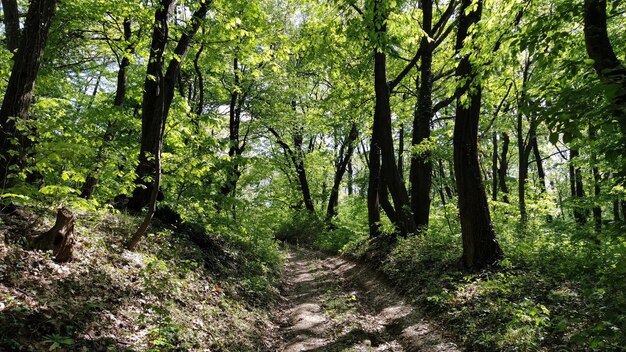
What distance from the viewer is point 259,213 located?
58.5 ft

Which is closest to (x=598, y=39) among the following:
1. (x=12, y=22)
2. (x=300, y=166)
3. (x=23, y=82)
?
(x=23, y=82)

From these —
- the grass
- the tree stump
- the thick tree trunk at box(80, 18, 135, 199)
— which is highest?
the thick tree trunk at box(80, 18, 135, 199)

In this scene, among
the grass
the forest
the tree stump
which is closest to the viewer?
the grass

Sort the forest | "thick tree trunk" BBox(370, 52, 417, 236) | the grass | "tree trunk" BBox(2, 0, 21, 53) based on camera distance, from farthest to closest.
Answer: "thick tree trunk" BBox(370, 52, 417, 236), "tree trunk" BBox(2, 0, 21, 53), the forest, the grass

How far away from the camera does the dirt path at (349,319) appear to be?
679cm

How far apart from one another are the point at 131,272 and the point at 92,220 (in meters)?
1.72

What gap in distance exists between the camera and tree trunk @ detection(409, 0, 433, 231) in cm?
1370

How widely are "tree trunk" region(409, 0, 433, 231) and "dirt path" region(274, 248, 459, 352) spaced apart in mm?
3234

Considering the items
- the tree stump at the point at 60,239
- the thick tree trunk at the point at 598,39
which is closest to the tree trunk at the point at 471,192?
Answer: the thick tree trunk at the point at 598,39

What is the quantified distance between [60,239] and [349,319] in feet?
18.3

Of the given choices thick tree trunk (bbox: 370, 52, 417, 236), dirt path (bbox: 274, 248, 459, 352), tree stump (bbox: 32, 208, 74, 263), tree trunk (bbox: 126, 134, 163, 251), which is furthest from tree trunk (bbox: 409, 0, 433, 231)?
tree stump (bbox: 32, 208, 74, 263)

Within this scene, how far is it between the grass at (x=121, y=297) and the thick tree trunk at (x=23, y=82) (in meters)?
1.07

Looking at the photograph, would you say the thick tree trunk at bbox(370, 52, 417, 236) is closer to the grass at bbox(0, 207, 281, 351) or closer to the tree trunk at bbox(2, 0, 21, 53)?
the grass at bbox(0, 207, 281, 351)

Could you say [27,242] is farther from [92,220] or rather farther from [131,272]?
[92,220]
